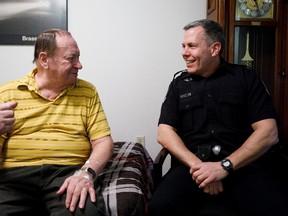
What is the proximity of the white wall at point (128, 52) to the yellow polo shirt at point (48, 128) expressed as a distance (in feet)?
3.35

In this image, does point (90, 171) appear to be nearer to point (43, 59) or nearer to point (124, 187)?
point (124, 187)

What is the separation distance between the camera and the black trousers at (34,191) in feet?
3.92

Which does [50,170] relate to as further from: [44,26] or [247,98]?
[44,26]

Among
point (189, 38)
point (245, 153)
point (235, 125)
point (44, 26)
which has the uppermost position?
point (44, 26)

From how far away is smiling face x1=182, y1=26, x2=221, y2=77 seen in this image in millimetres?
1633

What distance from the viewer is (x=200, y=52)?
1.63 m

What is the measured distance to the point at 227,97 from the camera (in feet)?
5.21

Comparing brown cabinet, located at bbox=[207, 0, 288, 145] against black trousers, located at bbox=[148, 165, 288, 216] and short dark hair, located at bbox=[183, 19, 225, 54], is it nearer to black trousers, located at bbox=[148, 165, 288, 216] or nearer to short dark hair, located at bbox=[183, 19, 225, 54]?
short dark hair, located at bbox=[183, 19, 225, 54]

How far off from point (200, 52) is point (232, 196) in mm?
749

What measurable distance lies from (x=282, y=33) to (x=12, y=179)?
1893 mm

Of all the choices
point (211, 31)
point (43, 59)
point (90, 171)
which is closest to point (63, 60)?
point (43, 59)

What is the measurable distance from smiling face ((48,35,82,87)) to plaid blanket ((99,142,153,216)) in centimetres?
52

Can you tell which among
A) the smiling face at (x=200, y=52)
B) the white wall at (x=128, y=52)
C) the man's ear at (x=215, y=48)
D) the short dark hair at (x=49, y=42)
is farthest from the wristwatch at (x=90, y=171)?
the white wall at (x=128, y=52)

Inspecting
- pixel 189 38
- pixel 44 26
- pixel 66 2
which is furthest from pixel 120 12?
pixel 189 38
